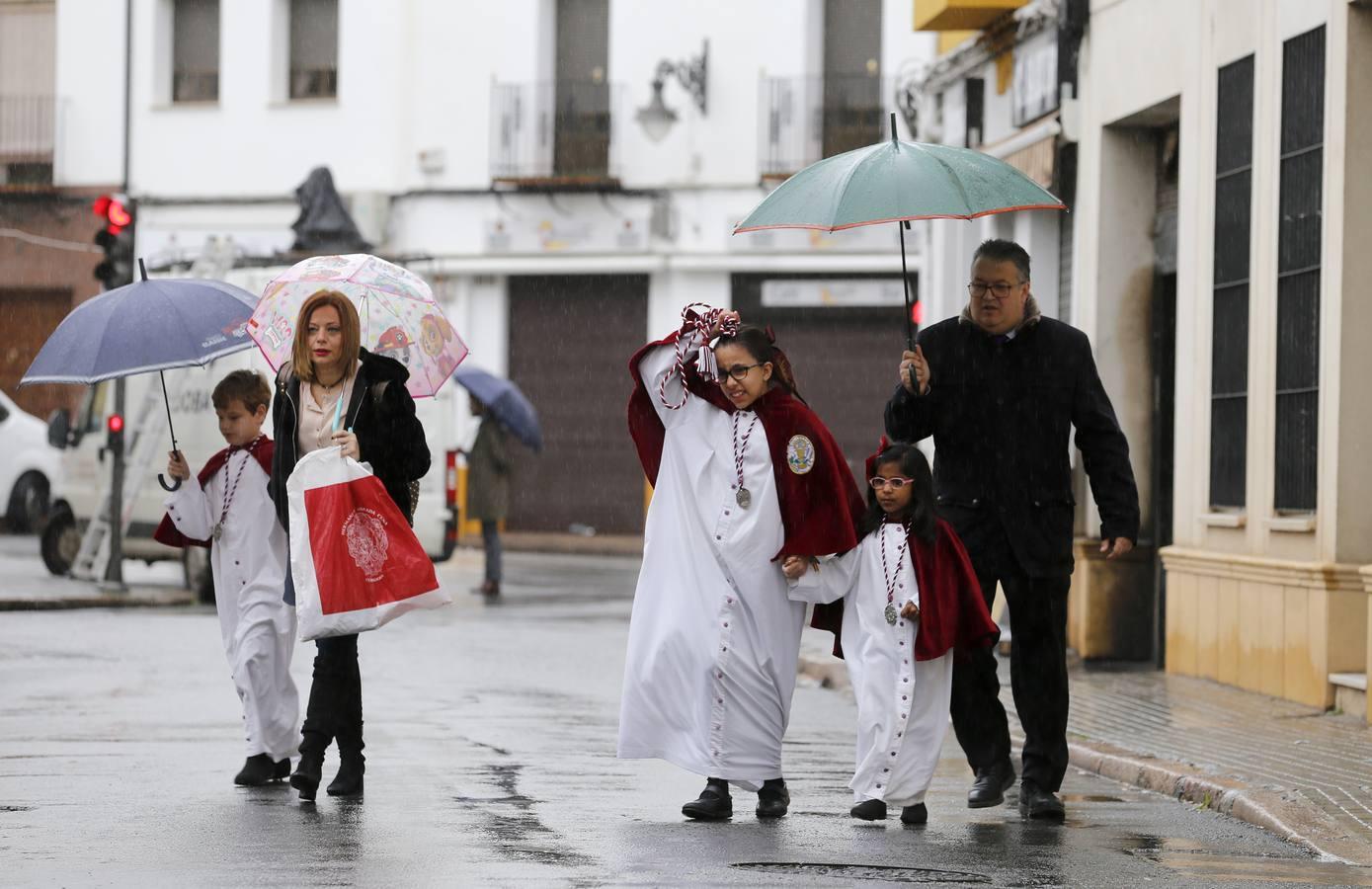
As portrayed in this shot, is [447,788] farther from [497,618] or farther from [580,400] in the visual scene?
[580,400]

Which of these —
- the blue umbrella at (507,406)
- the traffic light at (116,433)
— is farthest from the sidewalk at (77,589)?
the blue umbrella at (507,406)

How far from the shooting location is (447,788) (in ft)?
28.9

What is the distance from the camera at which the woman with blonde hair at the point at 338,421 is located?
841 cm

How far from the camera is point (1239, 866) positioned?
24.4ft

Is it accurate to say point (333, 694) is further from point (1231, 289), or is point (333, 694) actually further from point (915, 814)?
point (1231, 289)

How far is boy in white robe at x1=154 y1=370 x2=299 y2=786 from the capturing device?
8.84 m

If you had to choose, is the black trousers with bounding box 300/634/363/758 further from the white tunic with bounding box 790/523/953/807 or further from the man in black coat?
the man in black coat

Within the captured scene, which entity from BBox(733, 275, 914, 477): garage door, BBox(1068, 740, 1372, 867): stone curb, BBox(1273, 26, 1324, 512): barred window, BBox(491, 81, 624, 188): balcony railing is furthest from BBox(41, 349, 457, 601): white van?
BBox(1068, 740, 1372, 867): stone curb

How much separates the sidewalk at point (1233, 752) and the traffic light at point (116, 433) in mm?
Answer: 7628

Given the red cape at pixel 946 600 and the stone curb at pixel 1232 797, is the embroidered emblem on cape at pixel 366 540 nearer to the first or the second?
the red cape at pixel 946 600

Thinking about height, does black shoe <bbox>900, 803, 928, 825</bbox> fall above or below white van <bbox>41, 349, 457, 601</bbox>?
below

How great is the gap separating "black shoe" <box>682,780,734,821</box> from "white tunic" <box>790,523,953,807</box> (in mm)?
425

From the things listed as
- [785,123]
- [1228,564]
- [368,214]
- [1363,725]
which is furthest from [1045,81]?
[368,214]

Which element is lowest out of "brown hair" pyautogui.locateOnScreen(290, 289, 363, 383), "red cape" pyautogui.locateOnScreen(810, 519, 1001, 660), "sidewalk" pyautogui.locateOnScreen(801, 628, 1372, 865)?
"sidewalk" pyautogui.locateOnScreen(801, 628, 1372, 865)
